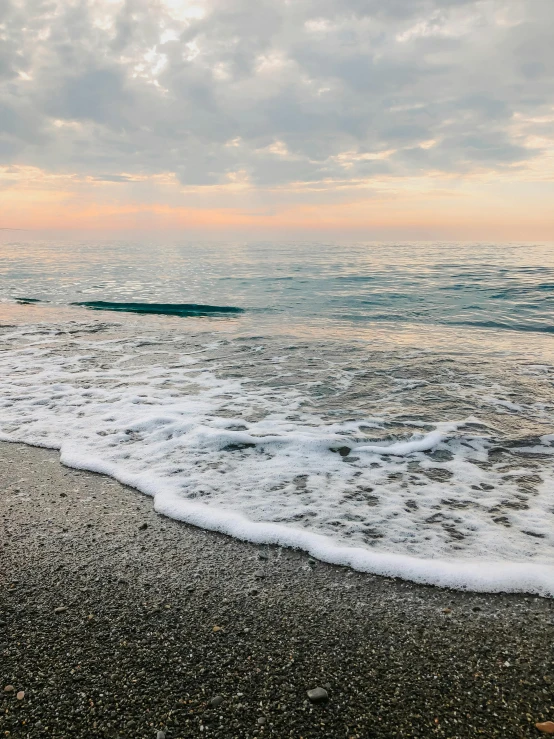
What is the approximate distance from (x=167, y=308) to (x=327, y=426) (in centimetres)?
1262

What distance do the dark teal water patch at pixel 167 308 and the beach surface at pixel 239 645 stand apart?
13019 millimetres

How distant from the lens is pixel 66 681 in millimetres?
2078

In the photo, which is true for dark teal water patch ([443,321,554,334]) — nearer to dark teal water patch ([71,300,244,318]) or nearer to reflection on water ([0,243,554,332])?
reflection on water ([0,243,554,332])

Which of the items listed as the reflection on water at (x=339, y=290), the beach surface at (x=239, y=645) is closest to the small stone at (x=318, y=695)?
the beach surface at (x=239, y=645)

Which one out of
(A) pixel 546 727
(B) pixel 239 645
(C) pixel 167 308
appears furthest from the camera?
(C) pixel 167 308

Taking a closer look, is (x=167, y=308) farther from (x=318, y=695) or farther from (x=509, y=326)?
(x=318, y=695)

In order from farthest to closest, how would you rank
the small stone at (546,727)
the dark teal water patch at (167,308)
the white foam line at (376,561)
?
the dark teal water patch at (167,308), the white foam line at (376,561), the small stone at (546,727)

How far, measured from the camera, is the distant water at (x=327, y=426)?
329cm

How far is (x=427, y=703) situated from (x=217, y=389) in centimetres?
511

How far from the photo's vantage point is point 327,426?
210 inches

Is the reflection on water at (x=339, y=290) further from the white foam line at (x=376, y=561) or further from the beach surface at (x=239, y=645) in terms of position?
the beach surface at (x=239, y=645)

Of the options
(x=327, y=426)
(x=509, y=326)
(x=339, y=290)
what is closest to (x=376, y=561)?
(x=327, y=426)

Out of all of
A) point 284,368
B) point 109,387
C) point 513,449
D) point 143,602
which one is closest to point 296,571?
point 143,602

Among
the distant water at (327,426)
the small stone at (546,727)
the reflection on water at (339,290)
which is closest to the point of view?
the small stone at (546,727)
